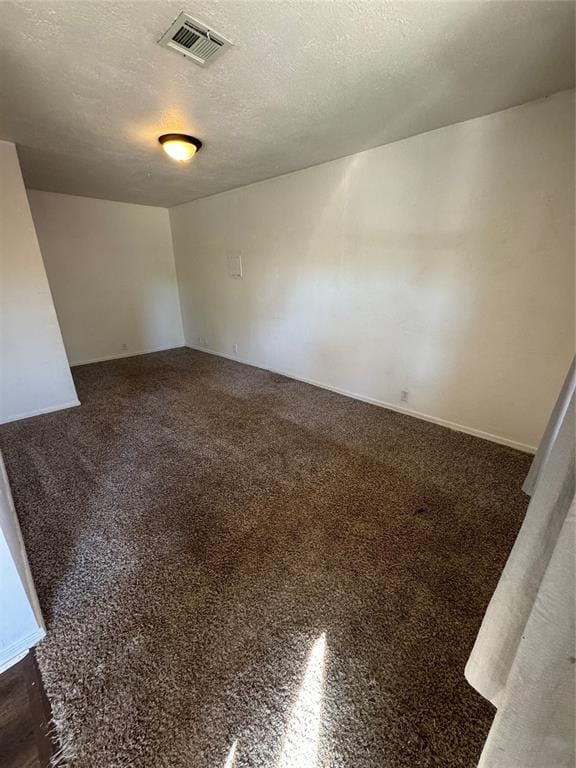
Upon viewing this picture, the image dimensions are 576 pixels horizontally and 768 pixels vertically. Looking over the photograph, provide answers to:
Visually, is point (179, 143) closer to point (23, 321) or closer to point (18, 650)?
point (23, 321)

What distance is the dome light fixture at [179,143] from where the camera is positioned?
2.32 metres

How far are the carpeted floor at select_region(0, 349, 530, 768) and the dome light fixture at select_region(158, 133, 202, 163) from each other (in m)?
2.27

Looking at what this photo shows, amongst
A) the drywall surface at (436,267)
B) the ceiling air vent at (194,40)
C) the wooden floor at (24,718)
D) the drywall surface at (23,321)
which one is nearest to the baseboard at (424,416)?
the drywall surface at (436,267)

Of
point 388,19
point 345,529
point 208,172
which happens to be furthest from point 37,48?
point 345,529

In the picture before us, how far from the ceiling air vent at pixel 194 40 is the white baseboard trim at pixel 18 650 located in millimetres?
2562

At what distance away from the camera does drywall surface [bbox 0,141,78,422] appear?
8.46ft

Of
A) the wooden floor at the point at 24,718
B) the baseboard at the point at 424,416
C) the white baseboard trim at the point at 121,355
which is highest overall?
the white baseboard trim at the point at 121,355

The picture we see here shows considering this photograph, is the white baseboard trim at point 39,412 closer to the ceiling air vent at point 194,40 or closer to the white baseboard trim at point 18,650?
the white baseboard trim at point 18,650

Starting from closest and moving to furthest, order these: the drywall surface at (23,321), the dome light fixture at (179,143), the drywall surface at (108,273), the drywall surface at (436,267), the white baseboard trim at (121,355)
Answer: the drywall surface at (436,267), the dome light fixture at (179,143), the drywall surface at (23,321), the drywall surface at (108,273), the white baseboard trim at (121,355)

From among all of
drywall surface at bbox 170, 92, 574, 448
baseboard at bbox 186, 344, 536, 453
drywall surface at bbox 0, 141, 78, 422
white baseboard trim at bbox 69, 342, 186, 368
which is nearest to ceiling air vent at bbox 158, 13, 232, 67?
drywall surface at bbox 170, 92, 574, 448

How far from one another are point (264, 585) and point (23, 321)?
10.4ft

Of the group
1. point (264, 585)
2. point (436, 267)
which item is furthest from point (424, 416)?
point (264, 585)

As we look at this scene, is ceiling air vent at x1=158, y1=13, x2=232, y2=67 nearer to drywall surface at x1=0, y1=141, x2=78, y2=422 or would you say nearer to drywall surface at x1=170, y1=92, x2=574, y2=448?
drywall surface at x1=170, y1=92, x2=574, y2=448

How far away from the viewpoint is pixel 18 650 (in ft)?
3.73
